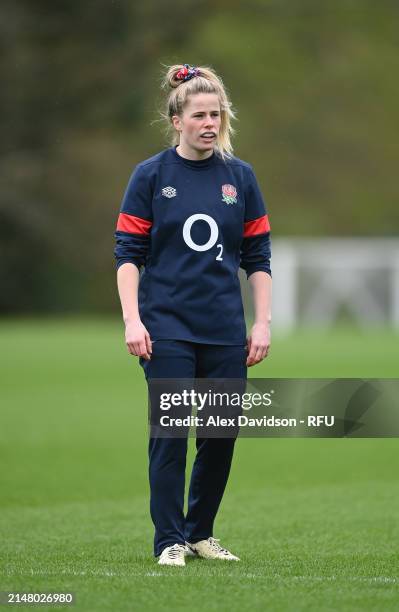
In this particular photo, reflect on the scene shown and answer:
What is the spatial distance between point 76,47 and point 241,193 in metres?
36.7

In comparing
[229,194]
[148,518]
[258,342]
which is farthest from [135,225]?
[148,518]

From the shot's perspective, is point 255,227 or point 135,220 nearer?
point 135,220

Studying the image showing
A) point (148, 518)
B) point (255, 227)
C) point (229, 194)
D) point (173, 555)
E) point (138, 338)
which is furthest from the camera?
point (148, 518)

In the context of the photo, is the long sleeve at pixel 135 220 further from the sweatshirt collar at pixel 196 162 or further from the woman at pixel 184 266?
the sweatshirt collar at pixel 196 162

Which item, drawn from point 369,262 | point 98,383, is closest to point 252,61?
point 369,262

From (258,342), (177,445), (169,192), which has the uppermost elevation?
(169,192)

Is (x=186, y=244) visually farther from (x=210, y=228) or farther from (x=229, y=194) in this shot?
(x=229, y=194)

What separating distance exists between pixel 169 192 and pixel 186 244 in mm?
233

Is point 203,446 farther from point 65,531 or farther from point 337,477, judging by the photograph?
point 337,477

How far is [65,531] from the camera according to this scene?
22.8 feet

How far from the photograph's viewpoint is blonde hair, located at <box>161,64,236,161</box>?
18.0 ft

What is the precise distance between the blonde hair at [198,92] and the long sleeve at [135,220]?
Answer: 30cm

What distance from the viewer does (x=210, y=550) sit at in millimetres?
5719

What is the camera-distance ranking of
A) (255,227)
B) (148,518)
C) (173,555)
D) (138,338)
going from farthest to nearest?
(148,518)
(255,227)
(173,555)
(138,338)
